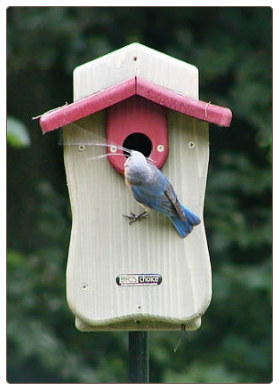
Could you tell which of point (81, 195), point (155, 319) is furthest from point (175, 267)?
point (81, 195)

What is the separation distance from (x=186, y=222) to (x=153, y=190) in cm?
18

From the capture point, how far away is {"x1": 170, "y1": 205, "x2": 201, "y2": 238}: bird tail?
9.87ft

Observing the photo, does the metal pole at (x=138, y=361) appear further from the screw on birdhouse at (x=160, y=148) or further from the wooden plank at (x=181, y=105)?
the wooden plank at (x=181, y=105)

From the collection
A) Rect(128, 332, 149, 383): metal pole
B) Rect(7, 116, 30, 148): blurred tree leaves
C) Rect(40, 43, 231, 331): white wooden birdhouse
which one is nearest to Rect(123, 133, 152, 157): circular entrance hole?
Rect(40, 43, 231, 331): white wooden birdhouse

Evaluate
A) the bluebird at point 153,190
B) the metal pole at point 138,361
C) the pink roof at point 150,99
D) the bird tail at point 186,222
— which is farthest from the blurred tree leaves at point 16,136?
the metal pole at point 138,361

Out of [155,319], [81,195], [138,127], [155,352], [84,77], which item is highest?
[84,77]

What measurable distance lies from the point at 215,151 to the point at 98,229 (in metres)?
3.10

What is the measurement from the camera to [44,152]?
18.6 feet

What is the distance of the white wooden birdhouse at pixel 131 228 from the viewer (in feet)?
10.0

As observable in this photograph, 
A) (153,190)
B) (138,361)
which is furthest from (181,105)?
(138,361)

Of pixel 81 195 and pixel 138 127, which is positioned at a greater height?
pixel 138 127

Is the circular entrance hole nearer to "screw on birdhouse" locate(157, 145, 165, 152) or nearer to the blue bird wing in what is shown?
"screw on birdhouse" locate(157, 145, 165, 152)

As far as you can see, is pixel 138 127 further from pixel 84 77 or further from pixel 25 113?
pixel 25 113

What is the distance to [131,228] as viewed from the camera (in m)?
3.08
